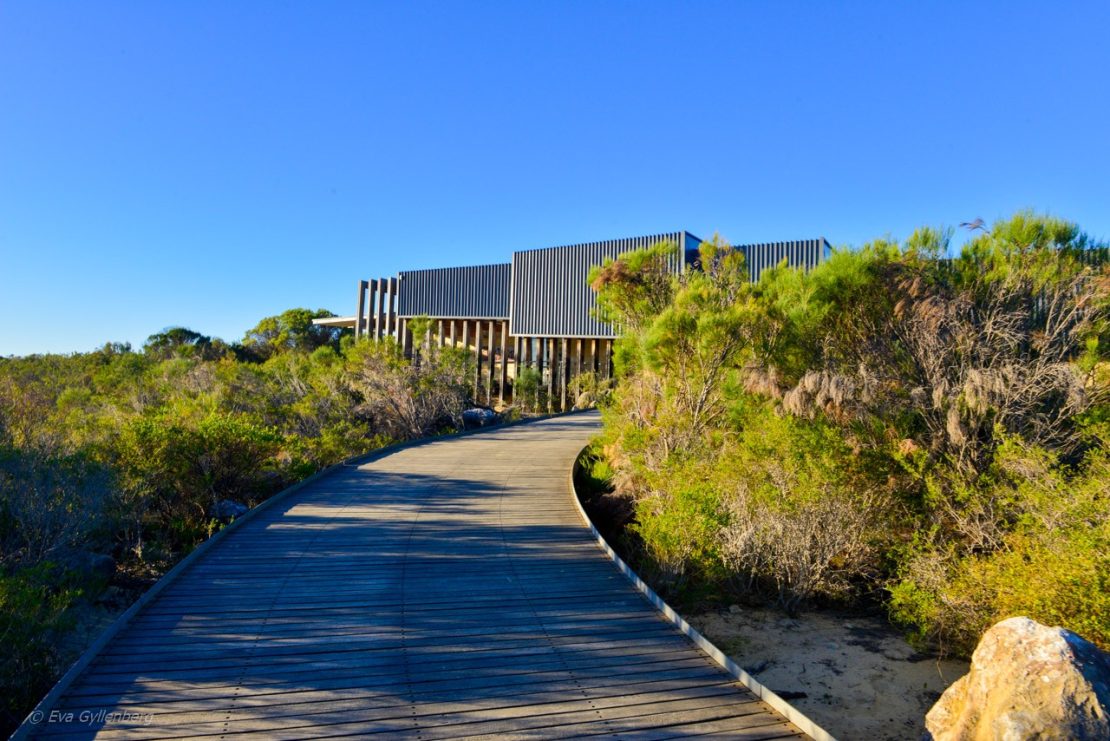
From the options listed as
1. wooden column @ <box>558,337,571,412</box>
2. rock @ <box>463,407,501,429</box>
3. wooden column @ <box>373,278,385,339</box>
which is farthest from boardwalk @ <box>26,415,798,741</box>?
wooden column @ <box>373,278,385,339</box>

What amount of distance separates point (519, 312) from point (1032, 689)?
29.2 m

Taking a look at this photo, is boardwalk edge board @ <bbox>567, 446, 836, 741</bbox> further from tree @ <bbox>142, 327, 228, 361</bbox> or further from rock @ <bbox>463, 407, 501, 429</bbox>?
tree @ <bbox>142, 327, 228, 361</bbox>

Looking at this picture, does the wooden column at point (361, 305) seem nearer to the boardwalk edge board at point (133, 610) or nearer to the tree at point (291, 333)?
the tree at point (291, 333)

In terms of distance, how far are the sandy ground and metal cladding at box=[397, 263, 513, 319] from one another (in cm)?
2714

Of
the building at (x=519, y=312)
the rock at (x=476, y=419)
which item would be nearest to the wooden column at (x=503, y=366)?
the building at (x=519, y=312)

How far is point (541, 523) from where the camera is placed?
9305 millimetres

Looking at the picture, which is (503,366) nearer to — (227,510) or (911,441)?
(227,510)

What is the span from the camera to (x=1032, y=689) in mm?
3631

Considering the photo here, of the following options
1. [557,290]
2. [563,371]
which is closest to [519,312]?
[557,290]

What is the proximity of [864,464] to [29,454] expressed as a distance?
403 inches

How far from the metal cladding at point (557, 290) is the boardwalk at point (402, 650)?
21148 mm

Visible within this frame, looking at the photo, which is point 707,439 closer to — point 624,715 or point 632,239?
point 624,715

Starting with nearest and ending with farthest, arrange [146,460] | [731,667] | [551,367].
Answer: [731,667]
[146,460]
[551,367]

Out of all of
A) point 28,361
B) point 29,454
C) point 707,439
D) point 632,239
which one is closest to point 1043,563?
point 707,439
